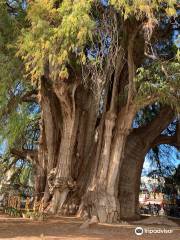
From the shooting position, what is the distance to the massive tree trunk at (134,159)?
15445mm

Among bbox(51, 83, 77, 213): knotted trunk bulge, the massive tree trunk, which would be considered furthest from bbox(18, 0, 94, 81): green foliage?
the massive tree trunk

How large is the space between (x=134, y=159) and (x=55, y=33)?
6759mm

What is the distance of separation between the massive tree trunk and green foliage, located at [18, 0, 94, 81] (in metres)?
5.48

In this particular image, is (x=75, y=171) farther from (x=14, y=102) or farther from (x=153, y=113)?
(x=153, y=113)

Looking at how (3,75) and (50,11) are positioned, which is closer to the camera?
(50,11)

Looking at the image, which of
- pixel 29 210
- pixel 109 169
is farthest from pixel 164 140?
pixel 29 210

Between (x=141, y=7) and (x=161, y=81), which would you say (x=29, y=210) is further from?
(x=141, y=7)

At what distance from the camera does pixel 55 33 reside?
10.9 m

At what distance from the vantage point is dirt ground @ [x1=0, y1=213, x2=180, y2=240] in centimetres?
893

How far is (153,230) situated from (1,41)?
6.51m

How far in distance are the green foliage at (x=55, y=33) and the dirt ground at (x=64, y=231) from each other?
3.83 meters

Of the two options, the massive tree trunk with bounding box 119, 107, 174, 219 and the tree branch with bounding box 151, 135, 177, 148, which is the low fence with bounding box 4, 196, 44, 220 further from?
the tree branch with bounding box 151, 135, 177, 148

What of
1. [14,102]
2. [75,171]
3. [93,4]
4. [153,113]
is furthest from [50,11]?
[153,113]

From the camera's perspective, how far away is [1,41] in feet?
39.6
